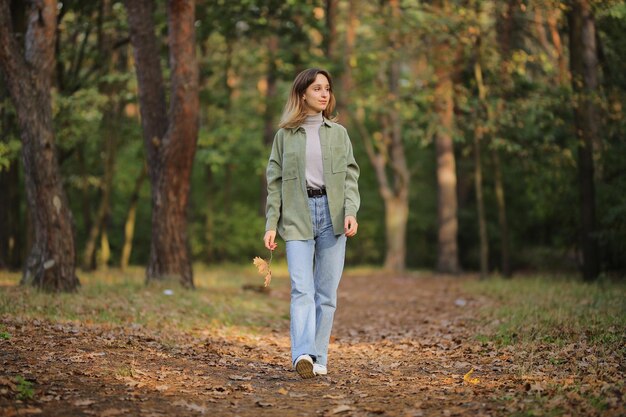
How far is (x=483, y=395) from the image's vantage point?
5.45m

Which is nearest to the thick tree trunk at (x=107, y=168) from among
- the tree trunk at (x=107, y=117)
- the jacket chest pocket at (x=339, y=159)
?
the tree trunk at (x=107, y=117)

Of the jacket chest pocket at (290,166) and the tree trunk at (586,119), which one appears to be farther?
the tree trunk at (586,119)

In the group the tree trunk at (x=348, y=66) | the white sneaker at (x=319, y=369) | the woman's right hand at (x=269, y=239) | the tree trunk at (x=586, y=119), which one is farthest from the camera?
the tree trunk at (x=348, y=66)

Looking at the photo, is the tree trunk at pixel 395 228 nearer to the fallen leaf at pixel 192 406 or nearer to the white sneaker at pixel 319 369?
the white sneaker at pixel 319 369

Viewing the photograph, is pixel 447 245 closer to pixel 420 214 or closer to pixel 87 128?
pixel 420 214

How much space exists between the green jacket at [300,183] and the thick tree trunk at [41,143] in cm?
572

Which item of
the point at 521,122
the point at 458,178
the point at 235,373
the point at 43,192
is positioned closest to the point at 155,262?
the point at 43,192

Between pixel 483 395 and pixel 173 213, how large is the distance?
27.3ft

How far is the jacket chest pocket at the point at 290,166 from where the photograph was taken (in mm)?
6172

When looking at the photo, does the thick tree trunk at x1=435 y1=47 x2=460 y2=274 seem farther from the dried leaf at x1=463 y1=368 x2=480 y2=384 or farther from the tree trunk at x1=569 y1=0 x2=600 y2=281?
the dried leaf at x1=463 y1=368 x2=480 y2=384

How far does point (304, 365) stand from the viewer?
6.16 meters

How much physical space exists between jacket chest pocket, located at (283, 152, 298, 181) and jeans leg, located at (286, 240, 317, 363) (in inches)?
20.5

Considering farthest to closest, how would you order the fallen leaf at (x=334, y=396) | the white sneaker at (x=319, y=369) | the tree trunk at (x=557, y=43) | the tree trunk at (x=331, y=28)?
the tree trunk at (x=331, y=28) → the tree trunk at (x=557, y=43) → the white sneaker at (x=319, y=369) → the fallen leaf at (x=334, y=396)

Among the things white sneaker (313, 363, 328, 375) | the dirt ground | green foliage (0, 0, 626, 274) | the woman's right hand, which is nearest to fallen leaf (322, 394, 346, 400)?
the dirt ground
